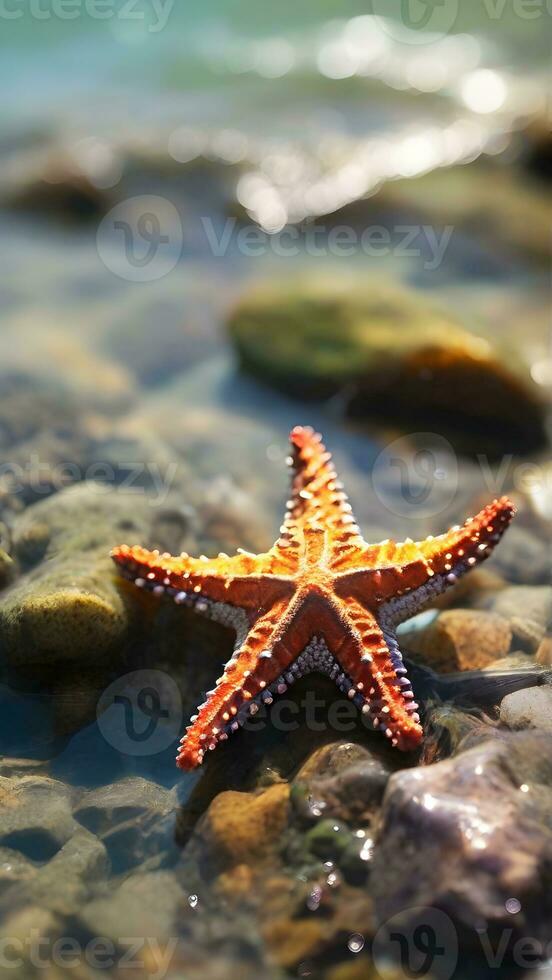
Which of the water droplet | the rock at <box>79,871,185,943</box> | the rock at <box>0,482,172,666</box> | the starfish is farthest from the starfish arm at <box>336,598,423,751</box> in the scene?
the rock at <box>0,482,172,666</box>

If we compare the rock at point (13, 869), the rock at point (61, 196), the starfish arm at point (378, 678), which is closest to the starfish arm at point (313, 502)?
the starfish arm at point (378, 678)

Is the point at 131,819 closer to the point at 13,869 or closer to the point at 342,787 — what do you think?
the point at 13,869

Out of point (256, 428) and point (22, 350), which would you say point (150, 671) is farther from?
point (22, 350)

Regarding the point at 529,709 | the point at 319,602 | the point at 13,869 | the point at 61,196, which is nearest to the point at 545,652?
the point at 529,709

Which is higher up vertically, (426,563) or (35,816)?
(426,563)

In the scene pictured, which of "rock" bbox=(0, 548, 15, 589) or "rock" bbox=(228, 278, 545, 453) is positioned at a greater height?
"rock" bbox=(228, 278, 545, 453)

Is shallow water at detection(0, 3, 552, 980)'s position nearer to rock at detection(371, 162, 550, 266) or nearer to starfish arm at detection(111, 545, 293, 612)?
rock at detection(371, 162, 550, 266)
